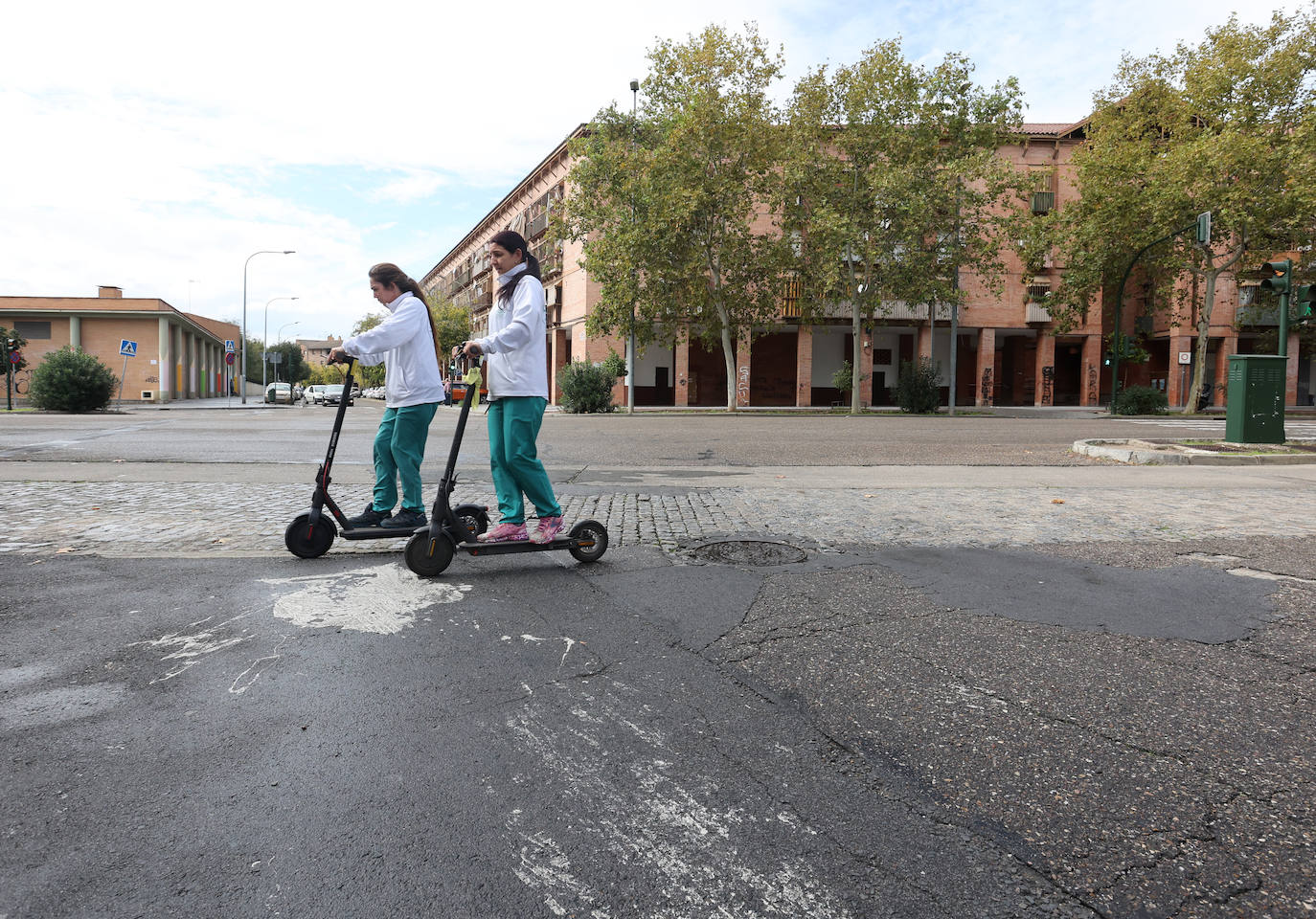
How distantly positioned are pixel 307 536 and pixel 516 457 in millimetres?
1530

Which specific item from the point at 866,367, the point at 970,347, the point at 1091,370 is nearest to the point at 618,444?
the point at 866,367

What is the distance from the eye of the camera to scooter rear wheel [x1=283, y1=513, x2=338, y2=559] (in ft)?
17.1

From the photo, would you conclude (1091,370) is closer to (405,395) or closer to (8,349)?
(405,395)

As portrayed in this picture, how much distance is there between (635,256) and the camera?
32.5 m

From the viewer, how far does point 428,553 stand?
4.71 m

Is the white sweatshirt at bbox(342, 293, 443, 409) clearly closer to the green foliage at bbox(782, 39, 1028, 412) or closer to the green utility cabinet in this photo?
the green utility cabinet

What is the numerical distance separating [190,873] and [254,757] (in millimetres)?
610

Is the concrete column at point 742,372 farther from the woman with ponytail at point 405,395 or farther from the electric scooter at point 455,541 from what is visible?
the electric scooter at point 455,541

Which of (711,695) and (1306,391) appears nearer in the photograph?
(711,695)

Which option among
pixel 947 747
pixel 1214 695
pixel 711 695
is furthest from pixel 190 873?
pixel 1214 695

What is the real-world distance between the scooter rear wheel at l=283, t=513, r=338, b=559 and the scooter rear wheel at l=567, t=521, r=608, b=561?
63.1 inches

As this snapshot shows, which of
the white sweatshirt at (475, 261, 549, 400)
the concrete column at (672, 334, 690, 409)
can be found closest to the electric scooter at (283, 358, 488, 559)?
the white sweatshirt at (475, 261, 549, 400)

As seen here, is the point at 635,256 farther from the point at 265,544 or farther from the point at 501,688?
the point at 501,688

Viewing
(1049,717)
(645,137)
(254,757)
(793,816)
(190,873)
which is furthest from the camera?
(645,137)
